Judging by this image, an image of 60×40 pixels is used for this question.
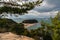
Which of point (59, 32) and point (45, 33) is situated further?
point (45, 33)

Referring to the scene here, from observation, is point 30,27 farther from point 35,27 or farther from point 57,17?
point 57,17

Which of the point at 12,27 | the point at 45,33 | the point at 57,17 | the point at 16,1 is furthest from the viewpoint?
the point at 12,27

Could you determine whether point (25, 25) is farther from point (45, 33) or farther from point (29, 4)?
point (45, 33)

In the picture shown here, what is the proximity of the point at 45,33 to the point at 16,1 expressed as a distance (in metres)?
3.60

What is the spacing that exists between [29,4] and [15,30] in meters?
2.40

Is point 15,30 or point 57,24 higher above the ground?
point 57,24

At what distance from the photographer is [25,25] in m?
18.0

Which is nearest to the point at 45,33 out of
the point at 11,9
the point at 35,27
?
the point at 35,27

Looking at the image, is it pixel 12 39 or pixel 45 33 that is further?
pixel 45 33

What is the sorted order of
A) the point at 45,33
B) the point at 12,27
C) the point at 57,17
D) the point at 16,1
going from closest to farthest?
the point at 57,17 < the point at 45,33 < the point at 16,1 < the point at 12,27

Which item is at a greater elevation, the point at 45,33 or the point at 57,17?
the point at 57,17

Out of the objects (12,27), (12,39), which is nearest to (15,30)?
(12,27)

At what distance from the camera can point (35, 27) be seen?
17266mm

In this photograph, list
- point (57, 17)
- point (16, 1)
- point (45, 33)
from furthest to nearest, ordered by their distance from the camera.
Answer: point (16, 1) → point (45, 33) → point (57, 17)
